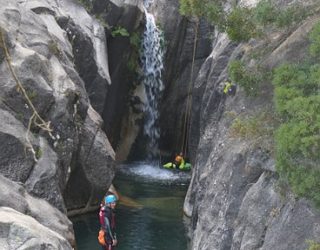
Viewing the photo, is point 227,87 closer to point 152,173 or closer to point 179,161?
point 152,173

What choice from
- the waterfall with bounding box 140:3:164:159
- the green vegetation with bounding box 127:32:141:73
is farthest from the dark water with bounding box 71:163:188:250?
the green vegetation with bounding box 127:32:141:73

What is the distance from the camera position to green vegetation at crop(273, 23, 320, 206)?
8953 mm

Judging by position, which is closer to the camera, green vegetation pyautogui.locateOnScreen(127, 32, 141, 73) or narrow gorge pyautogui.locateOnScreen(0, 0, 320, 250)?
narrow gorge pyautogui.locateOnScreen(0, 0, 320, 250)

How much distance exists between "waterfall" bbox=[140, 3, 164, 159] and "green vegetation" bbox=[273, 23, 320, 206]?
810 inches

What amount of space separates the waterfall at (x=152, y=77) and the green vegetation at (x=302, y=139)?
67.5 feet

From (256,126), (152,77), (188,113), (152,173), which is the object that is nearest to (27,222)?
(256,126)

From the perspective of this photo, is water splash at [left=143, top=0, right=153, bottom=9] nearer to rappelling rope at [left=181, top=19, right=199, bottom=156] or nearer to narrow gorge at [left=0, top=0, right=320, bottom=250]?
narrow gorge at [left=0, top=0, right=320, bottom=250]

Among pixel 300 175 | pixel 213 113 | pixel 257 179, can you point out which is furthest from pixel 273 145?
pixel 213 113

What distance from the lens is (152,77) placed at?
104 ft

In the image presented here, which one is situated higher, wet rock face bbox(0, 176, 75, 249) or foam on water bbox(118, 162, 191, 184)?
wet rock face bbox(0, 176, 75, 249)

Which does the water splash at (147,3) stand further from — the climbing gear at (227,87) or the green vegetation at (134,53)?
the climbing gear at (227,87)

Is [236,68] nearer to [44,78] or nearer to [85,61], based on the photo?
[44,78]

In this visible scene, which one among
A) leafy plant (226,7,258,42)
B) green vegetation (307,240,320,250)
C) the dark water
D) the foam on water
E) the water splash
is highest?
the water splash

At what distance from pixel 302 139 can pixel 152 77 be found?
23.0 meters
